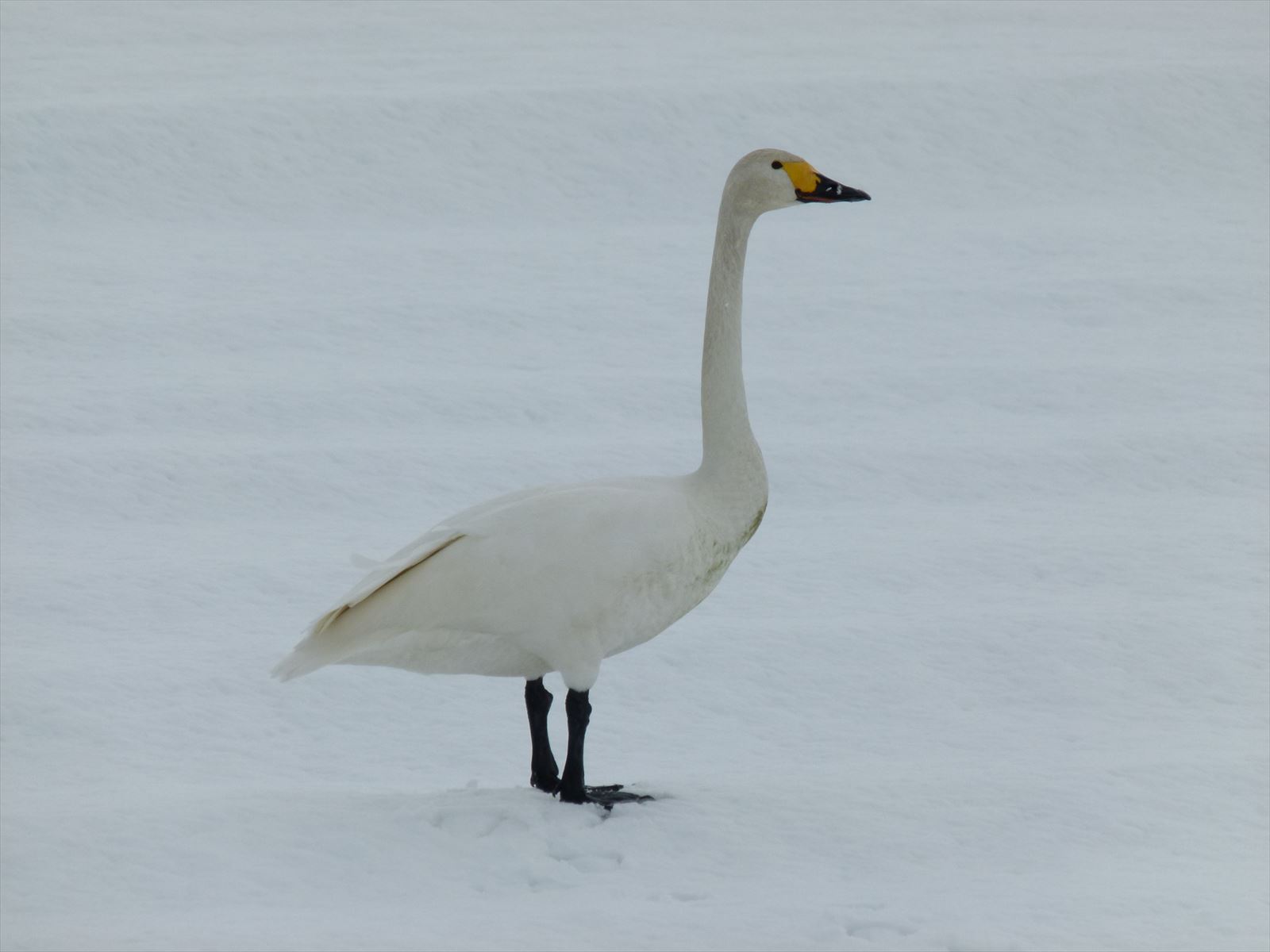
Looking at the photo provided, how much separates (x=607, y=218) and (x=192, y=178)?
2.30 metres

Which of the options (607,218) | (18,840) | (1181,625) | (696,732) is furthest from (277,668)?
(607,218)

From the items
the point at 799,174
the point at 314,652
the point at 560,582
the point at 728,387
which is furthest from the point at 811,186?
the point at 314,652

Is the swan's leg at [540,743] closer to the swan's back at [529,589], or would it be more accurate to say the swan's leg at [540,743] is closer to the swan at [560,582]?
the swan at [560,582]

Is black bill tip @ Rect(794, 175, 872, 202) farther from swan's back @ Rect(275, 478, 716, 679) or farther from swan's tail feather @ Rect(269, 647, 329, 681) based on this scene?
swan's tail feather @ Rect(269, 647, 329, 681)

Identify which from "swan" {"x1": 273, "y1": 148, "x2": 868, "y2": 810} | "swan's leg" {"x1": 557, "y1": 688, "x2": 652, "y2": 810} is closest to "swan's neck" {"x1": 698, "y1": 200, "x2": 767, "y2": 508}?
"swan" {"x1": 273, "y1": 148, "x2": 868, "y2": 810}

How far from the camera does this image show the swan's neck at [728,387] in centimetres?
443

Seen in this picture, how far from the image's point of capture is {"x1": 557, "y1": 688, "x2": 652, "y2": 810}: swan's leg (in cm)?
430

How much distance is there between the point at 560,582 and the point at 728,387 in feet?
2.33

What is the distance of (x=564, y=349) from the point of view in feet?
28.0

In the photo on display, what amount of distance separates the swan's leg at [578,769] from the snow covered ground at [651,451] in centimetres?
11

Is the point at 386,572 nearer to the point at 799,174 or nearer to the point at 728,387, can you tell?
the point at 728,387

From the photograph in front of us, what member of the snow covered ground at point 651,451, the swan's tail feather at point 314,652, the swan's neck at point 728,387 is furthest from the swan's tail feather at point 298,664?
the swan's neck at point 728,387

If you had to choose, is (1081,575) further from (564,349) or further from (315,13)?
(315,13)

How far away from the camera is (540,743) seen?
4477 millimetres
